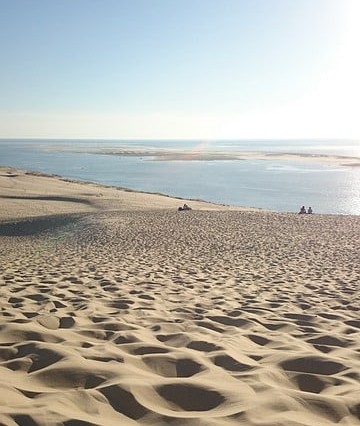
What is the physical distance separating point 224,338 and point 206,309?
135 cm

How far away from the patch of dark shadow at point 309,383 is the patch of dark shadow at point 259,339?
0.95 m

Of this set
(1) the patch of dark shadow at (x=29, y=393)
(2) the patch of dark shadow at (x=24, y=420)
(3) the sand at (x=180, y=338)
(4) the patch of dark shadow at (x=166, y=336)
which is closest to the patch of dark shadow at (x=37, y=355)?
(3) the sand at (x=180, y=338)

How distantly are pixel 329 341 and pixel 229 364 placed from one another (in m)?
1.27

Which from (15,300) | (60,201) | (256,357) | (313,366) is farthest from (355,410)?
(60,201)

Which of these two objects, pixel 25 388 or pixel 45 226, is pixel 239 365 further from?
pixel 45 226

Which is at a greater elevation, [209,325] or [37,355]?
[37,355]

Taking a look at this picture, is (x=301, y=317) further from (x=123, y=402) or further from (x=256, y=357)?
(x=123, y=402)

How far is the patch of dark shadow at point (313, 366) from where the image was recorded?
336cm

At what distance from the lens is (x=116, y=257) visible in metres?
11.1

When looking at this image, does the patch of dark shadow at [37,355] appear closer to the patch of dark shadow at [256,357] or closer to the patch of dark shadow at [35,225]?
the patch of dark shadow at [256,357]

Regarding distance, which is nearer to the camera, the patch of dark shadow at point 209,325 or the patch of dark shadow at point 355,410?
the patch of dark shadow at point 355,410

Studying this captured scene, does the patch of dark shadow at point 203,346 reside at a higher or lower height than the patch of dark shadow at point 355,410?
lower

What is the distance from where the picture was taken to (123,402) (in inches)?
104

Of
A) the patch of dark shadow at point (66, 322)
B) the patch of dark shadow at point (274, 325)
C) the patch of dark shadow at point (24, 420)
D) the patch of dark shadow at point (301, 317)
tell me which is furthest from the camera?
the patch of dark shadow at point (301, 317)
